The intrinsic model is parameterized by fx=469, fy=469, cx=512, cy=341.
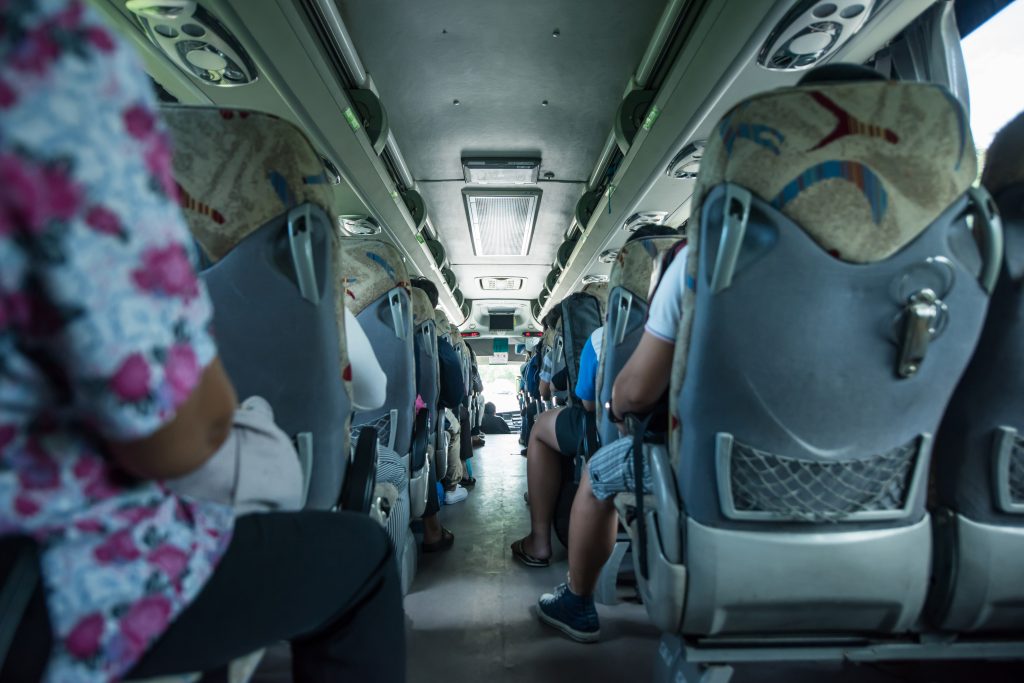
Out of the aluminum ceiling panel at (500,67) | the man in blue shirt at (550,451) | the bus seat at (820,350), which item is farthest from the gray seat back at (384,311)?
the aluminum ceiling panel at (500,67)

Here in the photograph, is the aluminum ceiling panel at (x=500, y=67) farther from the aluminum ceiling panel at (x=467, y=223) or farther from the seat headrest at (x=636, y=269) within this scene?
the seat headrest at (x=636, y=269)

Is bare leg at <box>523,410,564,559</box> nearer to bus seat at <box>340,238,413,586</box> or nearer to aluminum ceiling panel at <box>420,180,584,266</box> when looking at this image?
bus seat at <box>340,238,413,586</box>

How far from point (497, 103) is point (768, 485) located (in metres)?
3.76

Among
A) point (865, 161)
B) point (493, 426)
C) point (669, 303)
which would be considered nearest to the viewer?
point (865, 161)

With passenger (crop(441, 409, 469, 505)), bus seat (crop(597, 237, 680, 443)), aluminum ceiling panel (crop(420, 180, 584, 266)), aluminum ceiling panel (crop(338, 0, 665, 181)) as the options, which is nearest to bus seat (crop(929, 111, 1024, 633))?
bus seat (crop(597, 237, 680, 443))


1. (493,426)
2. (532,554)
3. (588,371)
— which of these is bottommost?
(493,426)

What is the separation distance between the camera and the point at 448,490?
431 centimetres

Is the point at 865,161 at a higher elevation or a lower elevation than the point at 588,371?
higher

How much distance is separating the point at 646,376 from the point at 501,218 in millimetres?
5404

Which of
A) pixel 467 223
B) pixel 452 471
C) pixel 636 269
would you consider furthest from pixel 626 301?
pixel 467 223

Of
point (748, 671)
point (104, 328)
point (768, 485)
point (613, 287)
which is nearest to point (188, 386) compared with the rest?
point (104, 328)

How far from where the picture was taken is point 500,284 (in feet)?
34.2

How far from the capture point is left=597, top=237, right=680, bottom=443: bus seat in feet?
6.66

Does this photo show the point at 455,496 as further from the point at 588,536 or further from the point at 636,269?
the point at 636,269
